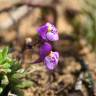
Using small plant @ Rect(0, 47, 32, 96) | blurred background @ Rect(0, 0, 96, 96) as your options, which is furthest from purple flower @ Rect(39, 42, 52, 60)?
blurred background @ Rect(0, 0, 96, 96)

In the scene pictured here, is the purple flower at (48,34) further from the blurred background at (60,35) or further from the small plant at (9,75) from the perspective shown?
the blurred background at (60,35)

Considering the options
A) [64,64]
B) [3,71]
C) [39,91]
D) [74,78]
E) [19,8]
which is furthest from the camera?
[19,8]

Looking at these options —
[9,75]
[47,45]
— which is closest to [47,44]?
[47,45]

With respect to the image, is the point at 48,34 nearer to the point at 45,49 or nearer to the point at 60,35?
the point at 45,49

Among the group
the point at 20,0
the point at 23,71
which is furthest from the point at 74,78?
the point at 20,0

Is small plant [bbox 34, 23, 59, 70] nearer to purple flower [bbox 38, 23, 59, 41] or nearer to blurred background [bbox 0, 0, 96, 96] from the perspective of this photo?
purple flower [bbox 38, 23, 59, 41]

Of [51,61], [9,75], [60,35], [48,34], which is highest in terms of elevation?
[48,34]

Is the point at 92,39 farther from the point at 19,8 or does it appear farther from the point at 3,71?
the point at 3,71

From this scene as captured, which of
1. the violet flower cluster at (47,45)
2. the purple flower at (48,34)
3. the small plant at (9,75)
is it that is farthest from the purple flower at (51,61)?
the small plant at (9,75)
